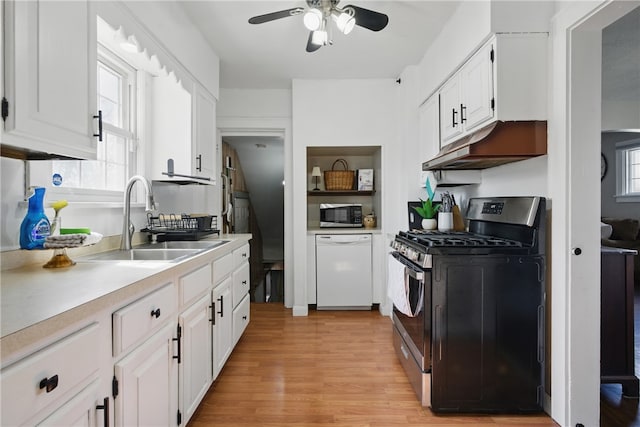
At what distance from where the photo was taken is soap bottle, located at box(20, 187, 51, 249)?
132cm

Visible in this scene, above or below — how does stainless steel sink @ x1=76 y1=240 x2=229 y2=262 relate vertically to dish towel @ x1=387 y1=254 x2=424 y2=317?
above

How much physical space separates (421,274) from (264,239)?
5.20 m

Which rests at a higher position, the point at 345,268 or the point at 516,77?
the point at 516,77

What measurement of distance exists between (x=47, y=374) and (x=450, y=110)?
105 inches

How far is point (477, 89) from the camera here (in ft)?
6.89

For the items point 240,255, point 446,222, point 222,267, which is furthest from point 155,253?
point 446,222

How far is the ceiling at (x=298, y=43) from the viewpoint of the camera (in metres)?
2.29

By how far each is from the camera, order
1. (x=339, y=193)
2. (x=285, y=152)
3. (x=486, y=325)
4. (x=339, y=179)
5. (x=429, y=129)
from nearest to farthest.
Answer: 1. (x=486, y=325)
2. (x=429, y=129)
3. (x=285, y=152)
4. (x=339, y=179)
5. (x=339, y=193)

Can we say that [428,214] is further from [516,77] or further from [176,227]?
[176,227]

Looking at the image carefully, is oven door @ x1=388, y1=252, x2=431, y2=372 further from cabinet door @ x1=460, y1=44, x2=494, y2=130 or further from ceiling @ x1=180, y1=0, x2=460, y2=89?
ceiling @ x1=180, y1=0, x2=460, y2=89

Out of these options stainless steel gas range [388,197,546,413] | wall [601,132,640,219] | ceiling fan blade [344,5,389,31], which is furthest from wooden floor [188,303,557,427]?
wall [601,132,640,219]

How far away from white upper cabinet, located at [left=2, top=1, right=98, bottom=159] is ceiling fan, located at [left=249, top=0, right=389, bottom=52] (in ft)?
3.17

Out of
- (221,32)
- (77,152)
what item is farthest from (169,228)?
(221,32)

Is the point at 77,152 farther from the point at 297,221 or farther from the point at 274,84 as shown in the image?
the point at 274,84
